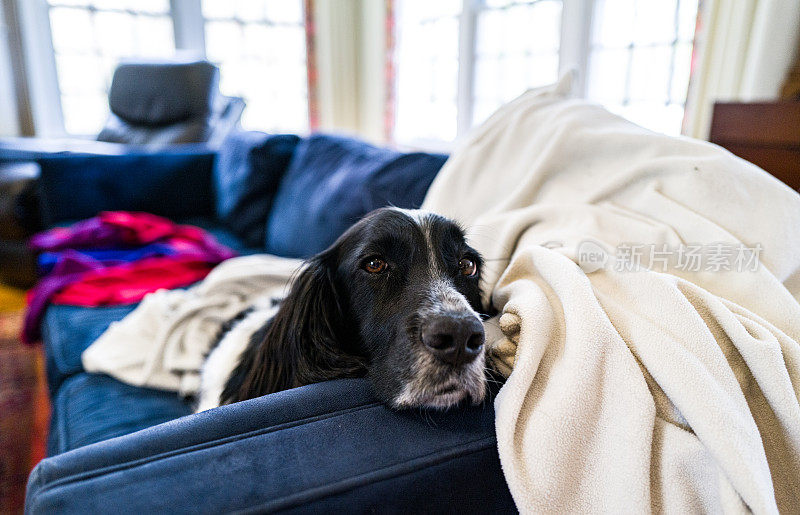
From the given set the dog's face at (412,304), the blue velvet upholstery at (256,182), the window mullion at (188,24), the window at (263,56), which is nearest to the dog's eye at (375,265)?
the dog's face at (412,304)

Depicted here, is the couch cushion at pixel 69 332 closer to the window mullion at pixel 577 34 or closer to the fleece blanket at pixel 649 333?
the fleece blanket at pixel 649 333

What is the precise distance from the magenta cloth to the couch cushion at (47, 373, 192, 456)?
650 millimetres

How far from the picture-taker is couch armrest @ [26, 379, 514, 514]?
1.82ft

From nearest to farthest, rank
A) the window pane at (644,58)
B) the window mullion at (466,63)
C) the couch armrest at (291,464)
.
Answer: the couch armrest at (291,464), the window pane at (644,58), the window mullion at (466,63)

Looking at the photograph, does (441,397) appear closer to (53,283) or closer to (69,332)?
(69,332)

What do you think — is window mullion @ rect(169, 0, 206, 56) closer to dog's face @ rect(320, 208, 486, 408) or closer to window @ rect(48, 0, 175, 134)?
window @ rect(48, 0, 175, 134)

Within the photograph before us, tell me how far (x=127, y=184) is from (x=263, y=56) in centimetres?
305

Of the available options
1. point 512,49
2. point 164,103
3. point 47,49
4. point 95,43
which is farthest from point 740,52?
point 47,49

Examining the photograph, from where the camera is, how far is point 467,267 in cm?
104

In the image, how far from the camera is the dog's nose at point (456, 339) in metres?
0.76

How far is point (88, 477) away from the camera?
1.86 feet

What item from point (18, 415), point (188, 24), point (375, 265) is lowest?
point (18, 415)

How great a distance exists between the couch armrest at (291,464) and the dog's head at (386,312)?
0.08m

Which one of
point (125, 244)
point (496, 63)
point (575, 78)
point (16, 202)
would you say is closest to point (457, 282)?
point (575, 78)
